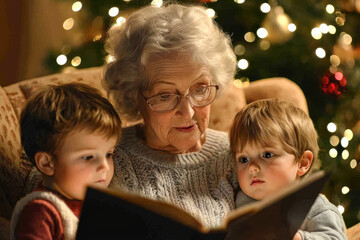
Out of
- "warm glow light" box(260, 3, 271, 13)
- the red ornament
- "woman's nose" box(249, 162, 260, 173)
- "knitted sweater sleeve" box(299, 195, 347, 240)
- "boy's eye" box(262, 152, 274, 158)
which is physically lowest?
the red ornament

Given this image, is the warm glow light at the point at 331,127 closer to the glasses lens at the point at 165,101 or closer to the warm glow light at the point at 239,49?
the warm glow light at the point at 239,49

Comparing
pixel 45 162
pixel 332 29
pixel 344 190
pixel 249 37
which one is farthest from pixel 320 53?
pixel 45 162

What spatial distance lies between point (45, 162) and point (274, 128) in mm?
720

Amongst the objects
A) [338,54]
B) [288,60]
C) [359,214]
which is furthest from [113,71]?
[359,214]

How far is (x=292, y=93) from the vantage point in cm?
237

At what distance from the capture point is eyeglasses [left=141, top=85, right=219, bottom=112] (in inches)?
69.1

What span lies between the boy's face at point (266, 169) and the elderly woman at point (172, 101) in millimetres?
152

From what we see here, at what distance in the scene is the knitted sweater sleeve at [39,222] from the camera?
1346 millimetres

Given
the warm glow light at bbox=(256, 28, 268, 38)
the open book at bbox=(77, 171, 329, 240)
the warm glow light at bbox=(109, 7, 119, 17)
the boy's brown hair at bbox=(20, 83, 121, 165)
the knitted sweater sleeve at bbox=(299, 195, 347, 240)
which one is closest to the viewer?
the open book at bbox=(77, 171, 329, 240)

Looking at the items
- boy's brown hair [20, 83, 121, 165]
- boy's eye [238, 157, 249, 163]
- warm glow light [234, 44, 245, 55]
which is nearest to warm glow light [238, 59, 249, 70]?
warm glow light [234, 44, 245, 55]

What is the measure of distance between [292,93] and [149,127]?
0.83 meters

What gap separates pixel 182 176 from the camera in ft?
5.95

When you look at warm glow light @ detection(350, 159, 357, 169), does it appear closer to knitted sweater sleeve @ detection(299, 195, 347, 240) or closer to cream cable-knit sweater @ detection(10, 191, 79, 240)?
knitted sweater sleeve @ detection(299, 195, 347, 240)

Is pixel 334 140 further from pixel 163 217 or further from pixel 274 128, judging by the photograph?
pixel 163 217
